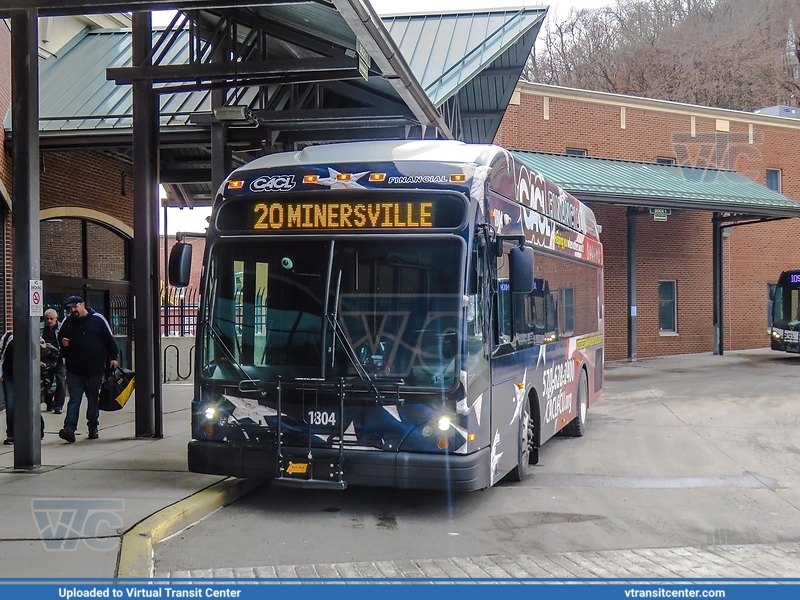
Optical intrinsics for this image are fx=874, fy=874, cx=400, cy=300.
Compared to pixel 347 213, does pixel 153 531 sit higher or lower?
lower

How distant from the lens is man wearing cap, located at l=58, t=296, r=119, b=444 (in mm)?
10531

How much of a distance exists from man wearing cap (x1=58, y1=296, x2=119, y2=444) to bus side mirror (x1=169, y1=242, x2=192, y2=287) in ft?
9.94

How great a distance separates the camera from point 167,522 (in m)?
6.71

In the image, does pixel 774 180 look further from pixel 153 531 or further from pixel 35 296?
pixel 153 531

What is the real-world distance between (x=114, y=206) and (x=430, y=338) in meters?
13.9

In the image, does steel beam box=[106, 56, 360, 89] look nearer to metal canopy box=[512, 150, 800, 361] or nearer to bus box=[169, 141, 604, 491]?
bus box=[169, 141, 604, 491]

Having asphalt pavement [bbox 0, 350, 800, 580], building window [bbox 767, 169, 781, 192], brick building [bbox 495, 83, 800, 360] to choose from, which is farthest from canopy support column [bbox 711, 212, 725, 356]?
asphalt pavement [bbox 0, 350, 800, 580]

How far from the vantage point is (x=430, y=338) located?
702cm

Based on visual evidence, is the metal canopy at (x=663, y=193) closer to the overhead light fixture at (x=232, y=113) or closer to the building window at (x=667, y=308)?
the building window at (x=667, y=308)

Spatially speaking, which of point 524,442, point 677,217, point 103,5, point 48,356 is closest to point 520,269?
point 524,442

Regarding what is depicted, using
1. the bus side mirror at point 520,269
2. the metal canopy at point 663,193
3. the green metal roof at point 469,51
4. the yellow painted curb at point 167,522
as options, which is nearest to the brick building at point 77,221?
the green metal roof at point 469,51

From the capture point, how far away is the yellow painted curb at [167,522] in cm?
570

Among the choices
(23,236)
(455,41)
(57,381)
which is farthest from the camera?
(455,41)

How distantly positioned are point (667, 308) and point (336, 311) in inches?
1005
